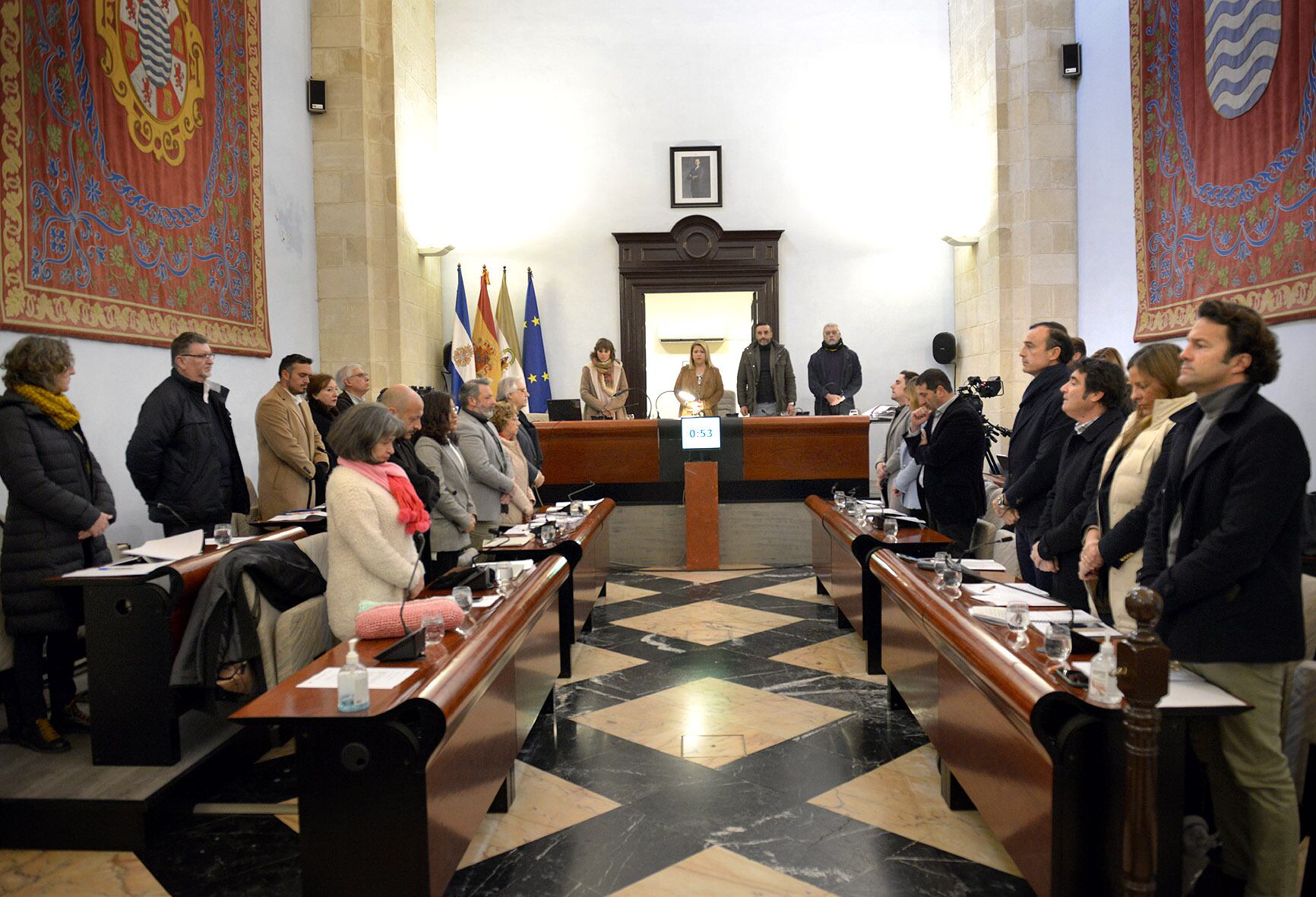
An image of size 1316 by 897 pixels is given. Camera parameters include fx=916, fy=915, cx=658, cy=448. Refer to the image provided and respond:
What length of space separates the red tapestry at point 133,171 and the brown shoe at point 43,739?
1.87 meters

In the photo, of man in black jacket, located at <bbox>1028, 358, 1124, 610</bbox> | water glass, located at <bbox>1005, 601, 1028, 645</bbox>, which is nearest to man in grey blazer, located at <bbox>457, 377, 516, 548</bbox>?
man in black jacket, located at <bbox>1028, 358, 1124, 610</bbox>

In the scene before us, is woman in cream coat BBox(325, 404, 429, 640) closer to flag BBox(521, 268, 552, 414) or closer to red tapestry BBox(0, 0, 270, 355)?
red tapestry BBox(0, 0, 270, 355)

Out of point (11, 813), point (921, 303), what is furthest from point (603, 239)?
point (11, 813)

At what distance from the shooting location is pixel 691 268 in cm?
969

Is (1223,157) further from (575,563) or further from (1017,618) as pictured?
(575,563)

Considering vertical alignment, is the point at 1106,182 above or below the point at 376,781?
above

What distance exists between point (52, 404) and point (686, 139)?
302 inches

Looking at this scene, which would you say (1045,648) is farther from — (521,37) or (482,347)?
(521,37)

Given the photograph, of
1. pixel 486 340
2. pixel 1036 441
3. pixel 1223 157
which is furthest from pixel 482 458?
pixel 486 340

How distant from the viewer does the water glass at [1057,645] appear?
2205 mm

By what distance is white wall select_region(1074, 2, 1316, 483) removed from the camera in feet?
23.3

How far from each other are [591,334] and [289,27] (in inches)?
158

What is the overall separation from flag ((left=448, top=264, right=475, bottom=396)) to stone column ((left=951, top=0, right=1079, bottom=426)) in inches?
199

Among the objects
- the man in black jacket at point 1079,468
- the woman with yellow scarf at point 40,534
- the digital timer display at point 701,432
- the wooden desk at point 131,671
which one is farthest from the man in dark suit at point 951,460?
the woman with yellow scarf at point 40,534
